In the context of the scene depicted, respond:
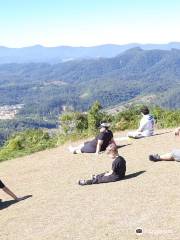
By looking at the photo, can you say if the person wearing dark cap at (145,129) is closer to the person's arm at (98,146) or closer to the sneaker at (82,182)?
the person's arm at (98,146)

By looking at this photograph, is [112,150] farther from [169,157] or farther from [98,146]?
[98,146]

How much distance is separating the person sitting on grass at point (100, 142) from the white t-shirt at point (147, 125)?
2516 millimetres

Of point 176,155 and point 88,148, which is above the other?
point 176,155

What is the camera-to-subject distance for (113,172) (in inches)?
667

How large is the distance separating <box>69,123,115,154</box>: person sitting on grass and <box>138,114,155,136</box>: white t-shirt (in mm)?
2516

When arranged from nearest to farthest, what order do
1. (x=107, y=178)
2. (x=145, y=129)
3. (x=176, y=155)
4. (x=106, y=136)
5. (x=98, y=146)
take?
(x=107, y=178)
(x=176, y=155)
(x=106, y=136)
(x=98, y=146)
(x=145, y=129)

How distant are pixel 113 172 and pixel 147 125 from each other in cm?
759

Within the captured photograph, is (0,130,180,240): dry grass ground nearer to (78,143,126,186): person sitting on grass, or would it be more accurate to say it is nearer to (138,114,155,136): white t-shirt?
(78,143,126,186): person sitting on grass

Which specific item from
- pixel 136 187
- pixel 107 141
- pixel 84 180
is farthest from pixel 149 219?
pixel 107 141

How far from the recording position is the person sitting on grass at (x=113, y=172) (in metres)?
16.3

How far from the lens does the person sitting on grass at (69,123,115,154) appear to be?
20703 mm

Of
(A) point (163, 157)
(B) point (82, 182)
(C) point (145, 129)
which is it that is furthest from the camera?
(C) point (145, 129)

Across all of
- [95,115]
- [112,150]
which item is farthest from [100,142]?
[95,115]

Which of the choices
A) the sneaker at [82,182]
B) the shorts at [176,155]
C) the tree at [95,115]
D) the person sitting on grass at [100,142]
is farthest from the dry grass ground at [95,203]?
the tree at [95,115]
